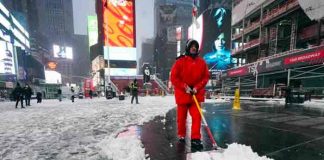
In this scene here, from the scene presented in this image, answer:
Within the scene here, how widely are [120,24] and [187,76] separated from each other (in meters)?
75.6

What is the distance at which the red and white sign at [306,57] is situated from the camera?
1811cm

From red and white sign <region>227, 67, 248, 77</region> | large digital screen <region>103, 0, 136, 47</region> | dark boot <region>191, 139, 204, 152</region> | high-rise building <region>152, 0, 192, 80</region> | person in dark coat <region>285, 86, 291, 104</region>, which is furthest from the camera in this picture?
high-rise building <region>152, 0, 192, 80</region>

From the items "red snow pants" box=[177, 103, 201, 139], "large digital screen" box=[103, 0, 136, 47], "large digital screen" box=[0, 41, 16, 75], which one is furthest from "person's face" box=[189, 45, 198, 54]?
"large digital screen" box=[103, 0, 136, 47]

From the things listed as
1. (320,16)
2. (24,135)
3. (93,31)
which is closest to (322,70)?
(320,16)

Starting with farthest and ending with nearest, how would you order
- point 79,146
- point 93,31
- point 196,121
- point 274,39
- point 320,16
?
point 93,31 < point 274,39 < point 320,16 < point 79,146 < point 196,121

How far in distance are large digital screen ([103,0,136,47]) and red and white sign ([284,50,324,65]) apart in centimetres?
6000

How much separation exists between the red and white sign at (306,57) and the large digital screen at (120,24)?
197 ft

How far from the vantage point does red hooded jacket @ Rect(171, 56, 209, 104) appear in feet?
13.3

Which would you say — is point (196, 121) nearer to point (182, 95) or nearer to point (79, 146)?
point (182, 95)

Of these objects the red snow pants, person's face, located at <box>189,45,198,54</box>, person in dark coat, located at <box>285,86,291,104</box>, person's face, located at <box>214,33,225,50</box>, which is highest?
person's face, located at <box>214,33,225,50</box>

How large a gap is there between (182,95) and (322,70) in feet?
67.0

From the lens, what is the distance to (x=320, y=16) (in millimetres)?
21203

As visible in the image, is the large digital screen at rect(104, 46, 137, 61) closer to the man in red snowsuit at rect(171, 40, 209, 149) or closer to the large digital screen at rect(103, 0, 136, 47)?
the large digital screen at rect(103, 0, 136, 47)

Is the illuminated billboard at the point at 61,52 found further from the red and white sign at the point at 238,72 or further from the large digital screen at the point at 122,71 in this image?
the red and white sign at the point at 238,72
